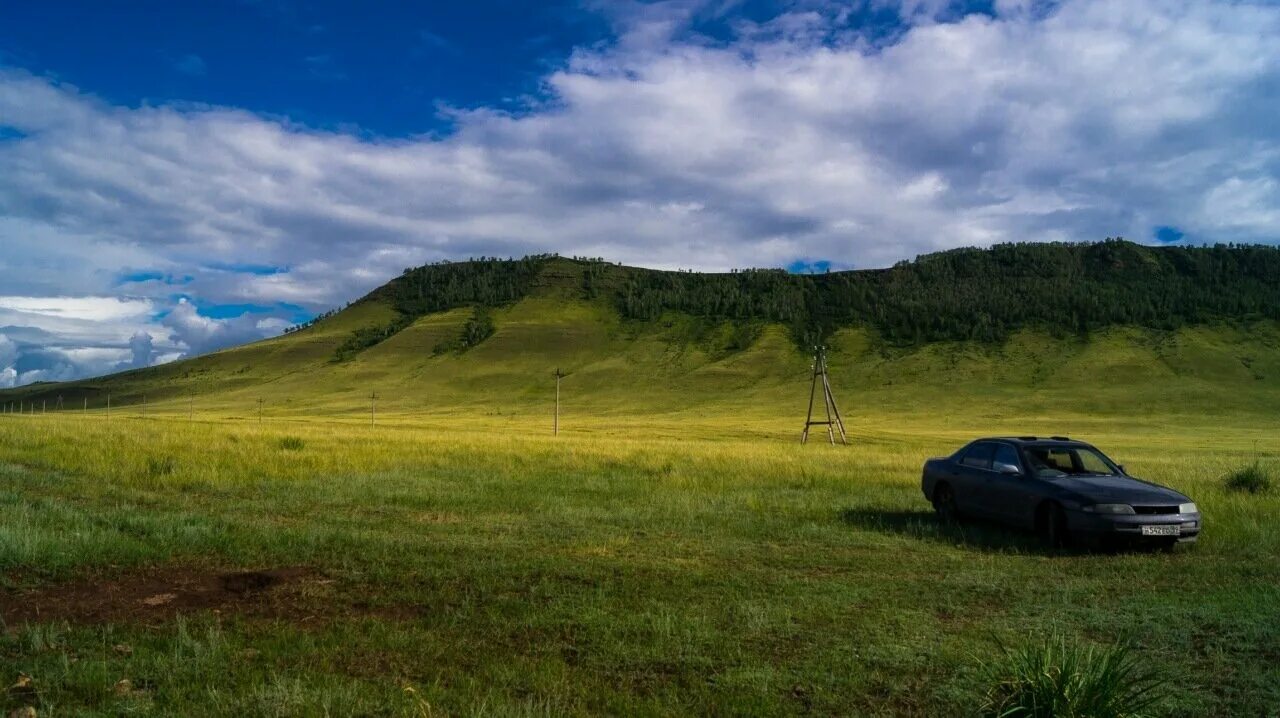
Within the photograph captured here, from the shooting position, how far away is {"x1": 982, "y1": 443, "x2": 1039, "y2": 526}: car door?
12820 millimetres

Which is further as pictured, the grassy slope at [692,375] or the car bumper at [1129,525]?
the grassy slope at [692,375]

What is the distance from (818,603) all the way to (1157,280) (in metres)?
191

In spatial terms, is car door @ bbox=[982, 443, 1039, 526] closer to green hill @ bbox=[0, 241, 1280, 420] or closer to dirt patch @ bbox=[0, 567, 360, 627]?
dirt patch @ bbox=[0, 567, 360, 627]

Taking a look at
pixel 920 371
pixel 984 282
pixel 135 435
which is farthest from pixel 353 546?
pixel 984 282

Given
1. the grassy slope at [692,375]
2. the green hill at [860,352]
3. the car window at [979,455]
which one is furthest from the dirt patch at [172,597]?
the green hill at [860,352]

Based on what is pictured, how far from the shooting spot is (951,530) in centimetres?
1380

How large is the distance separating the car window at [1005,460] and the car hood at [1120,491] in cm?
88

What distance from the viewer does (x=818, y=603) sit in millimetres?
8352

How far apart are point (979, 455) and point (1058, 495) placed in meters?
2.55

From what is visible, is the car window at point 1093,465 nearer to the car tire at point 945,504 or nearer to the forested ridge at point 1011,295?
the car tire at point 945,504

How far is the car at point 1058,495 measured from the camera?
1157cm

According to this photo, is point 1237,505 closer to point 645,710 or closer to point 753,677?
point 753,677

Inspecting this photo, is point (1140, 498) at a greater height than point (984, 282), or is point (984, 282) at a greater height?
point (984, 282)

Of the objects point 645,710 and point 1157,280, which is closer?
point 645,710
